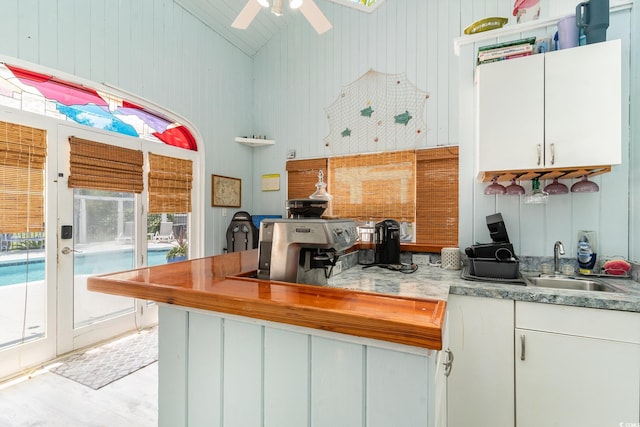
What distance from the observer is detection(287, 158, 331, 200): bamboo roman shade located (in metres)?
4.29

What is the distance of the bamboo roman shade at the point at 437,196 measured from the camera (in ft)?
11.5

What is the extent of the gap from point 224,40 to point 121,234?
294 centimetres

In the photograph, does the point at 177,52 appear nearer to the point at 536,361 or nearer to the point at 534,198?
the point at 534,198

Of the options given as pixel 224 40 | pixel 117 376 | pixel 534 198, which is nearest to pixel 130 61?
pixel 224 40

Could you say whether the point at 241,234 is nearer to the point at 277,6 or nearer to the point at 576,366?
the point at 277,6

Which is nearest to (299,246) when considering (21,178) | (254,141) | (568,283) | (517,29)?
(568,283)

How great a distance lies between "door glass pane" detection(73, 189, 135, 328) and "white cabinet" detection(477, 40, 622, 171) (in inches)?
132

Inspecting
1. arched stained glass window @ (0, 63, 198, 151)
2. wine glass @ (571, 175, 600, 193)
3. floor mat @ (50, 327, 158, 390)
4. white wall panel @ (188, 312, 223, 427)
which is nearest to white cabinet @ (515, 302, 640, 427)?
wine glass @ (571, 175, 600, 193)

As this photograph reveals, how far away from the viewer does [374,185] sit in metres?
3.98

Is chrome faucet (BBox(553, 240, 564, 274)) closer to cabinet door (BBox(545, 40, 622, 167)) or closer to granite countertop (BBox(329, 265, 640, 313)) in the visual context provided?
granite countertop (BBox(329, 265, 640, 313))

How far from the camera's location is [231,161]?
14.1 ft

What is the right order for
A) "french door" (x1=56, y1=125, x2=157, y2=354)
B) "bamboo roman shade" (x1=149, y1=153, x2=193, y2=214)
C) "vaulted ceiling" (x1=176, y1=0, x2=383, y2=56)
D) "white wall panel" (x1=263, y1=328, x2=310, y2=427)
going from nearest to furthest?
"white wall panel" (x1=263, y1=328, x2=310, y2=427), "french door" (x1=56, y1=125, x2=157, y2=354), "bamboo roman shade" (x1=149, y1=153, x2=193, y2=214), "vaulted ceiling" (x1=176, y1=0, x2=383, y2=56)

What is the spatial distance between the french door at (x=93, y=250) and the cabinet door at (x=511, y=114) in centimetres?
328

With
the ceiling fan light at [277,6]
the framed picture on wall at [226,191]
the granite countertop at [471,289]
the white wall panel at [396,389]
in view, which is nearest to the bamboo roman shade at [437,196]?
the granite countertop at [471,289]
